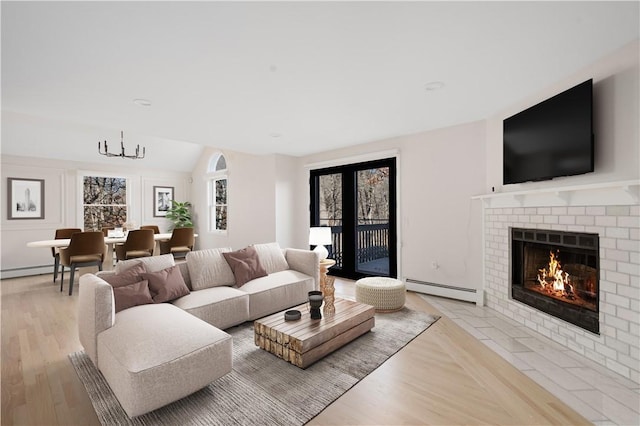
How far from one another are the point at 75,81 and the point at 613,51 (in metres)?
4.39

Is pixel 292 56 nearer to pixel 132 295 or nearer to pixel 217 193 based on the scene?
pixel 132 295

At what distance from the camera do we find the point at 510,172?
3176 millimetres

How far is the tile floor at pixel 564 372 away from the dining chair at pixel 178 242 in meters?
4.85

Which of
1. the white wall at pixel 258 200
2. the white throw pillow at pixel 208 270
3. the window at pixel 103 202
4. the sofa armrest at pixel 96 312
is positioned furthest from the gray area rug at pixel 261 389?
the window at pixel 103 202

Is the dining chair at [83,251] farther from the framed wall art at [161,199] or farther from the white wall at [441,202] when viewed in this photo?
the white wall at [441,202]

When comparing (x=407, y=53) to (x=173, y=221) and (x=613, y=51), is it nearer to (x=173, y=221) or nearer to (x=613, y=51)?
(x=613, y=51)

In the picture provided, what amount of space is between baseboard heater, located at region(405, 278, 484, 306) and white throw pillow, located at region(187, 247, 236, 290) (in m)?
2.63

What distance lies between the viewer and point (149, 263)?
9.21 feet

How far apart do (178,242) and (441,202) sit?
4.75m

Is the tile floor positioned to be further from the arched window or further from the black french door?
the arched window

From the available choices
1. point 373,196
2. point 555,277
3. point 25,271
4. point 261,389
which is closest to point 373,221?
point 373,196

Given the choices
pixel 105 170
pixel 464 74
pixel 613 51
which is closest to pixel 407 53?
pixel 464 74

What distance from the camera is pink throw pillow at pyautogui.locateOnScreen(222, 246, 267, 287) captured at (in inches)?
131

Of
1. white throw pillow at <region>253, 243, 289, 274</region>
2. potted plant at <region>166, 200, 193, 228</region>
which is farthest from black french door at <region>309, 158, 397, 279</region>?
potted plant at <region>166, 200, 193, 228</region>
